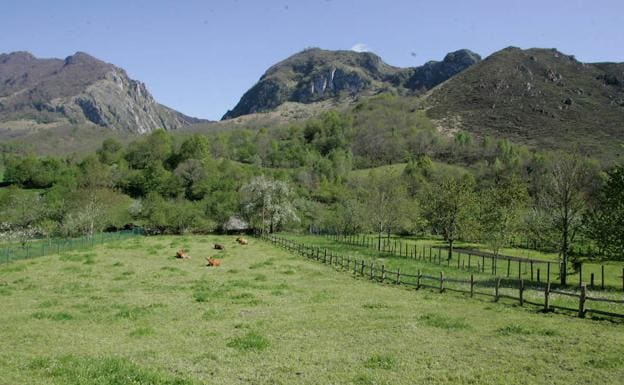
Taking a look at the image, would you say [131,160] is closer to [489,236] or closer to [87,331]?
[489,236]

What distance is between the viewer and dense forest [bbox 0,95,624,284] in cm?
4084

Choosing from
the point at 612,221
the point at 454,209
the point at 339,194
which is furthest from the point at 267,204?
the point at 612,221

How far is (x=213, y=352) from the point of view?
642 inches

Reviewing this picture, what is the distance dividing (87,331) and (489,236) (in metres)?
39.4

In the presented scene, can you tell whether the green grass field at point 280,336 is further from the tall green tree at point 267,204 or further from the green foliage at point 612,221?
the tall green tree at point 267,204

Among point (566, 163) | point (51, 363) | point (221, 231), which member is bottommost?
A: point (221, 231)

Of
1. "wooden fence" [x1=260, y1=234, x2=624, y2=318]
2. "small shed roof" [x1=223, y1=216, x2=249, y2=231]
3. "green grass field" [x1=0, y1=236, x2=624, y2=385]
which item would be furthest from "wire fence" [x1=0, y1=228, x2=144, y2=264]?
"wooden fence" [x1=260, y1=234, x2=624, y2=318]

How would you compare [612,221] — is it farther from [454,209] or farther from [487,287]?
[454,209]

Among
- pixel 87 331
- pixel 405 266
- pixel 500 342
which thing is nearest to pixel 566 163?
pixel 405 266

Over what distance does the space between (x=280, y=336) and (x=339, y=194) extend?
10759 centimetres

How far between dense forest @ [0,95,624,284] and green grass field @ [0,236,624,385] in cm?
1861

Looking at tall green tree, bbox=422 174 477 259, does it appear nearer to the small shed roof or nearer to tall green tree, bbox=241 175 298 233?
tall green tree, bbox=241 175 298 233

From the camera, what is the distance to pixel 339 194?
126 m

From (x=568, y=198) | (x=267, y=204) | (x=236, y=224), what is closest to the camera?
(x=568, y=198)
